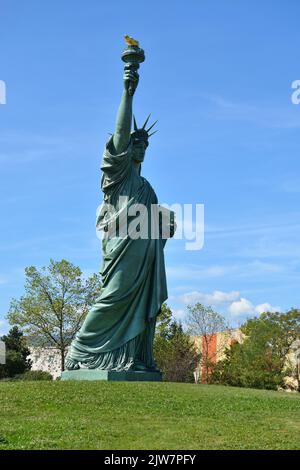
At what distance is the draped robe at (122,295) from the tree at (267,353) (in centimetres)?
2654

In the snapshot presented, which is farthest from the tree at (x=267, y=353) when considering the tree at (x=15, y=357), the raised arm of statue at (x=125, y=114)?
the raised arm of statue at (x=125, y=114)

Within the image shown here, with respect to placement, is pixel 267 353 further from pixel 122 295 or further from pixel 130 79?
pixel 130 79

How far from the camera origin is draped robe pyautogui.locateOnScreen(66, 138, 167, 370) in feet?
53.9

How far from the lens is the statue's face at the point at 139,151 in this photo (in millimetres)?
17656

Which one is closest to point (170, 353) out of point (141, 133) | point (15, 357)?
point (15, 357)

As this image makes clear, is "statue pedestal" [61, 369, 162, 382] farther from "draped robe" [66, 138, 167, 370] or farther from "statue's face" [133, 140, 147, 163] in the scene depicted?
"statue's face" [133, 140, 147, 163]

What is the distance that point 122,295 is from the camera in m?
16.5

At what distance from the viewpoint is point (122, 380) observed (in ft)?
51.5

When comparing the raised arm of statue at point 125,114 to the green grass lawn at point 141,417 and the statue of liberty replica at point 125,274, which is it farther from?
the green grass lawn at point 141,417

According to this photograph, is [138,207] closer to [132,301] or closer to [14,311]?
[132,301]

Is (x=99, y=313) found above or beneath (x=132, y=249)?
beneath

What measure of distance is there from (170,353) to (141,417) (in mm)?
33871
